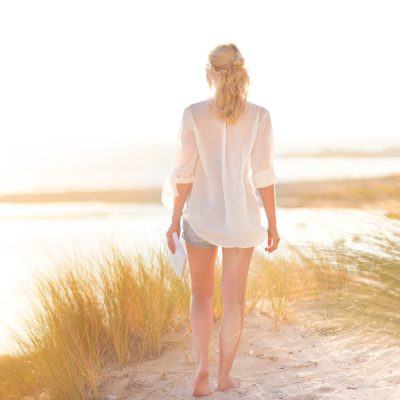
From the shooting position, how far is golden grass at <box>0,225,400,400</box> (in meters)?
4.46

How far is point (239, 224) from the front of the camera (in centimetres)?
381

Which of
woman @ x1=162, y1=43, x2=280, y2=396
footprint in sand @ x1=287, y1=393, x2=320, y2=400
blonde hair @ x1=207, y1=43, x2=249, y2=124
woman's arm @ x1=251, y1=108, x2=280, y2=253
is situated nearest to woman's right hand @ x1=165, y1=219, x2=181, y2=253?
woman @ x1=162, y1=43, x2=280, y2=396

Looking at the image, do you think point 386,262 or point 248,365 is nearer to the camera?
point 386,262

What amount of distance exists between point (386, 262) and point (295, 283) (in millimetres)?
1618

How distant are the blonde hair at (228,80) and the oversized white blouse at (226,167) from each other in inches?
2.2

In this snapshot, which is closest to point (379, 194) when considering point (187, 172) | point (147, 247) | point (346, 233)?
point (346, 233)

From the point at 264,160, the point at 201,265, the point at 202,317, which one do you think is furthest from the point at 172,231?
the point at 264,160

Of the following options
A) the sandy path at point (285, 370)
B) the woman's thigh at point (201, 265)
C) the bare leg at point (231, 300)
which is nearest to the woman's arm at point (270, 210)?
the bare leg at point (231, 300)

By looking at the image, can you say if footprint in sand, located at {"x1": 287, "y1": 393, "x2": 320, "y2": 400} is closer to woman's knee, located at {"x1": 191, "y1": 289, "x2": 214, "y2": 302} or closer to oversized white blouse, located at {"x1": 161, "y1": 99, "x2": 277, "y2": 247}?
woman's knee, located at {"x1": 191, "y1": 289, "x2": 214, "y2": 302}

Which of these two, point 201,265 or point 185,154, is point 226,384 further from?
point 185,154

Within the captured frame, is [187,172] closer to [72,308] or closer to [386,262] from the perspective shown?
[386,262]

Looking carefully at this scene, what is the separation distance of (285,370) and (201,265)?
3.43 ft

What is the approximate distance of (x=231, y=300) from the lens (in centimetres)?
393

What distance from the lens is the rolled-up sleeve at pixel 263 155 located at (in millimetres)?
3828
